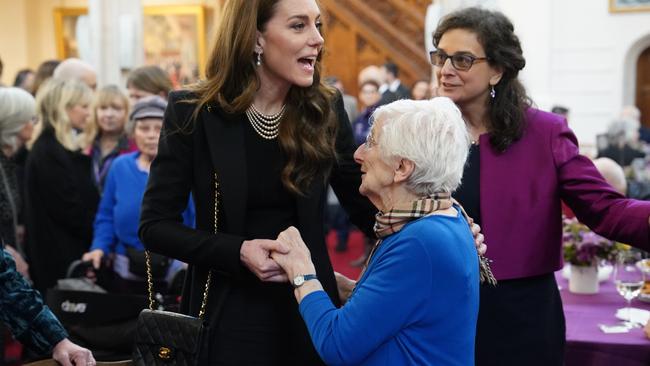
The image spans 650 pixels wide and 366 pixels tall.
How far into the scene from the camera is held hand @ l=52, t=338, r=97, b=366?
219 cm

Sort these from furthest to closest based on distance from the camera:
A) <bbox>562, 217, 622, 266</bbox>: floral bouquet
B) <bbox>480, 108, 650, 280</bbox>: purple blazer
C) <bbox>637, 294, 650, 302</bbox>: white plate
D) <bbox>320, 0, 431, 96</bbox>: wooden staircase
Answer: <bbox>320, 0, 431, 96</bbox>: wooden staircase
<bbox>562, 217, 622, 266</bbox>: floral bouquet
<bbox>637, 294, 650, 302</bbox>: white plate
<bbox>480, 108, 650, 280</bbox>: purple blazer

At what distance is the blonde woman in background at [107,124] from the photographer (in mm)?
5098

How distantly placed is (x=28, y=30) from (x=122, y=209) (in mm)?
13355

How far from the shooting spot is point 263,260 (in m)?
1.98

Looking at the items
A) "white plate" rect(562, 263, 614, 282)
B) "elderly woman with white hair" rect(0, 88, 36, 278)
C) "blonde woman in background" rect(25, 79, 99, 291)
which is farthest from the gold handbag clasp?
"blonde woman in background" rect(25, 79, 99, 291)

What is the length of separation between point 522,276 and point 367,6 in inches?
478

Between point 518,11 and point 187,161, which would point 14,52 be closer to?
point 518,11

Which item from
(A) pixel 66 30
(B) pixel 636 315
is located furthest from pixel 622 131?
(A) pixel 66 30

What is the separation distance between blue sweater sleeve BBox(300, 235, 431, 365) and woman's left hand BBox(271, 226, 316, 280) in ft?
0.61

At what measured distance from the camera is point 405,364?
1780 millimetres

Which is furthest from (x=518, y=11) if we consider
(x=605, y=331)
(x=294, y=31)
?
(x=294, y=31)

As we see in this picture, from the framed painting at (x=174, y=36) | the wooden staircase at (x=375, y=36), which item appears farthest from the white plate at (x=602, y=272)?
the framed painting at (x=174, y=36)

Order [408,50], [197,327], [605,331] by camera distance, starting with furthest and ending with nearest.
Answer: [408,50] < [605,331] < [197,327]

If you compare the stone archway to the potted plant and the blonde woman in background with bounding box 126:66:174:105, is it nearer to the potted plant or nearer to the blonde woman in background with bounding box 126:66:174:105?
the blonde woman in background with bounding box 126:66:174:105
